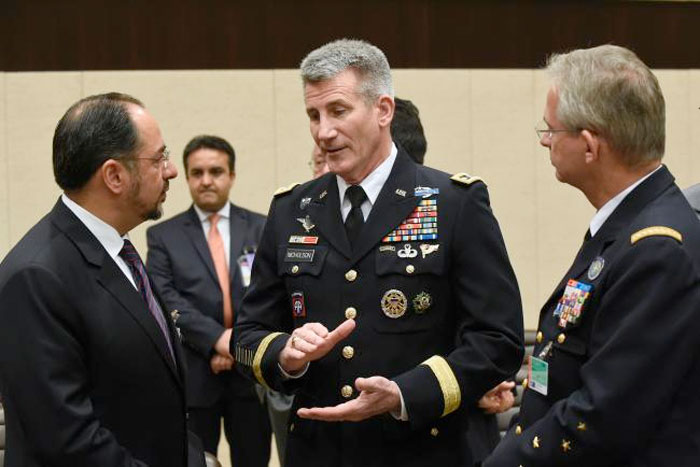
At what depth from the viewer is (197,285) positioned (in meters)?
4.57

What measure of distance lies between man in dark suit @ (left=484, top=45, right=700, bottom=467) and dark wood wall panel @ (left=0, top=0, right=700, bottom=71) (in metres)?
3.80

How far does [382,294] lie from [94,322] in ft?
2.37

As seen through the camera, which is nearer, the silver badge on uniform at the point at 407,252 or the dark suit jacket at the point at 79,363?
the dark suit jacket at the point at 79,363

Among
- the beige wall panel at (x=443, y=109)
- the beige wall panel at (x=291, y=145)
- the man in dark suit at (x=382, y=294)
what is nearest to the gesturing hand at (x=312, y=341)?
the man in dark suit at (x=382, y=294)

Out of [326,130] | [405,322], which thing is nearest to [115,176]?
[326,130]

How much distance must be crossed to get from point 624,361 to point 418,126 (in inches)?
57.4

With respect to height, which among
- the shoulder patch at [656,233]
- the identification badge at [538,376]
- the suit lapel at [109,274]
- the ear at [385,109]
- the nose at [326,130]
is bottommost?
the identification badge at [538,376]

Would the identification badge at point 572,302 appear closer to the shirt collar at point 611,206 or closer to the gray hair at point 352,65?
the shirt collar at point 611,206

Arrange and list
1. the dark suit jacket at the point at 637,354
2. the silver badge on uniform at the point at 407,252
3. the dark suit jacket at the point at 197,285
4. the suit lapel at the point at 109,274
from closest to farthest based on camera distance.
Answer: the dark suit jacket at the point at 637,354 → the suit lapel at the point at 109,274 → the silver badge on uniform at the point at 407,252 → the dark suit jacket at the point at 197,285

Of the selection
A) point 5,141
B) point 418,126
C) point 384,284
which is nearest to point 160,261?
point 5,141

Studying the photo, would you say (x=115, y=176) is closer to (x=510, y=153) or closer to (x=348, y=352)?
(x=348, y=352)

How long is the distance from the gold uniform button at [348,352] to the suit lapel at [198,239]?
2.25 meters

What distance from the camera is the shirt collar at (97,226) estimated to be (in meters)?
2.25

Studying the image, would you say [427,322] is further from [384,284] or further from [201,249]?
[201,249]
